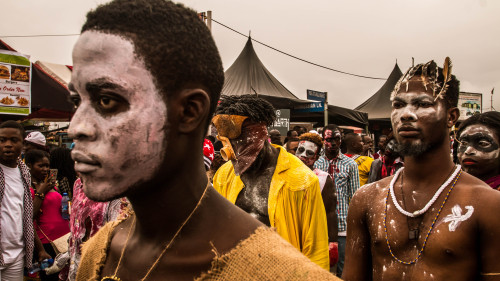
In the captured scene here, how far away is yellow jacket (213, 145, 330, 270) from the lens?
3.44 metres

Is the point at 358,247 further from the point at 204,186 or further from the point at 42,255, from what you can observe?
the point at 42,255

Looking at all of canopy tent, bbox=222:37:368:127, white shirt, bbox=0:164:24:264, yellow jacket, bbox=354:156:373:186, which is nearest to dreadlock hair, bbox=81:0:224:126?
white shirt, bbox=0:164:24:264

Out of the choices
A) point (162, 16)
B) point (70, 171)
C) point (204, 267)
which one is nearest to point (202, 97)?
point (162, 16)

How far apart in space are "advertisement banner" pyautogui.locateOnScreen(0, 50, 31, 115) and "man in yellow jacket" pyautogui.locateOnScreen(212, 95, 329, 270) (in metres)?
4.08

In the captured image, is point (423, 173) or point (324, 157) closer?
point (423, 173)

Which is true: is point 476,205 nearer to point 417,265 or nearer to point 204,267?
point 417,265

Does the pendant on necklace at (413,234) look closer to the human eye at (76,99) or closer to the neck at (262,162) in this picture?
the neck at (262,162)

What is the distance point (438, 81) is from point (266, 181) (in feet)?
5.18

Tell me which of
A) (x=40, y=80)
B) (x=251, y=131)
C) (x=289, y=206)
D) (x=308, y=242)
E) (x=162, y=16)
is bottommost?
(x=308, y=242)

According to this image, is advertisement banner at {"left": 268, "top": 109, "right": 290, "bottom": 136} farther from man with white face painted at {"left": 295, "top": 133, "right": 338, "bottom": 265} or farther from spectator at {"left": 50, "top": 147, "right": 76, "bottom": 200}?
spectator at {"left": 50, "top": 147, "right": 76, "bottom": 200}

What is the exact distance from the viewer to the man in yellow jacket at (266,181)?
3473 millimetres

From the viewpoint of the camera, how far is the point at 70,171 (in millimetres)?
7184

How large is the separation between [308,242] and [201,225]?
7.40 feet

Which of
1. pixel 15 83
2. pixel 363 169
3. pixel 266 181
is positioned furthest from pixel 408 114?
pixel 15 83
